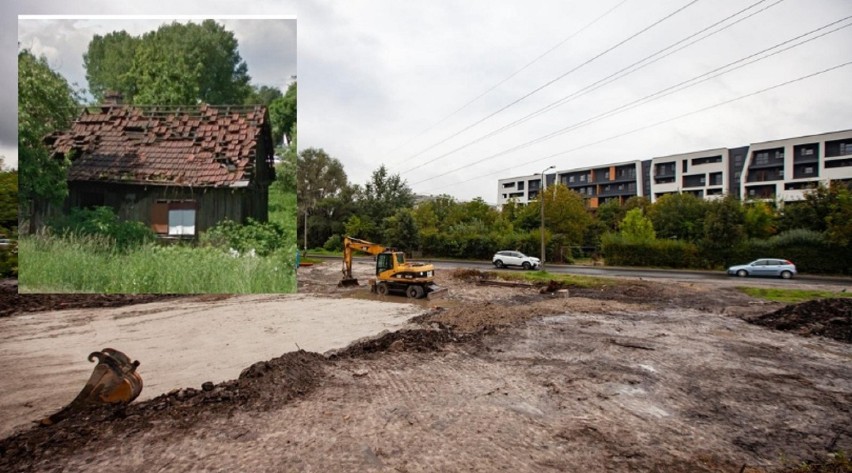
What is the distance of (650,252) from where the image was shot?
15203 mm

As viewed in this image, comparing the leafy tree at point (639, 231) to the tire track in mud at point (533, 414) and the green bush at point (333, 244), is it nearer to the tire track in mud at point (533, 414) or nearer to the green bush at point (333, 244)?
the tire track in mud at point (533, 414)

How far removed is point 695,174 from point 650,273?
11.0 meters

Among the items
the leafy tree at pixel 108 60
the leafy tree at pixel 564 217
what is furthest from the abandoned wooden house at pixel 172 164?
the leafy tree at pixel 564 217

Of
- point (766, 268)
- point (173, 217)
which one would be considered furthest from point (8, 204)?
point (766, 268)

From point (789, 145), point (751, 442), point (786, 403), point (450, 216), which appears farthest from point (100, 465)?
point (450, 216)

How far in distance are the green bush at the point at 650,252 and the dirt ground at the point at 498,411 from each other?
5462 mm

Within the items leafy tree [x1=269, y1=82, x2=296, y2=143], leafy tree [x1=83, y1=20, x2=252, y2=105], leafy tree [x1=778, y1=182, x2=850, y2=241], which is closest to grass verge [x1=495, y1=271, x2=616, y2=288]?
leafy tree [x1=778, y1=182, x2=850, y2=241]

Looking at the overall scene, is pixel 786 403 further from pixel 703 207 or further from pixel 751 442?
pixel 703 207

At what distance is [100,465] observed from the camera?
11.6 ft

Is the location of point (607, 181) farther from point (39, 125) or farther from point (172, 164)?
point (39, 125)

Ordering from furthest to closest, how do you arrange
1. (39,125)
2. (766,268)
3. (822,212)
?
Answer: (766,268) → (822,212) → (39,125)

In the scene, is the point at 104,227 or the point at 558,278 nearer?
the point at 104,227

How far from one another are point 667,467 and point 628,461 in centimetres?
28

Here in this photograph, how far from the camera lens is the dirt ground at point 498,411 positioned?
3654 millimetres
